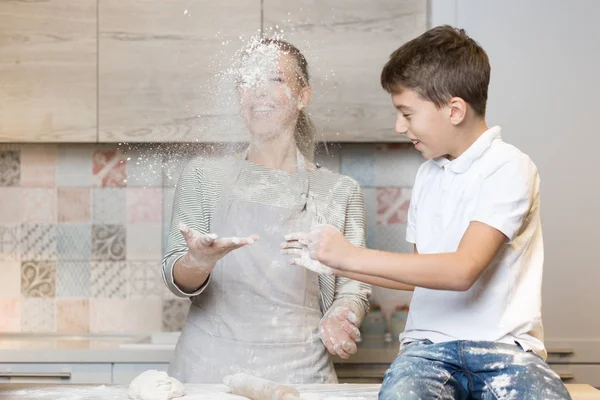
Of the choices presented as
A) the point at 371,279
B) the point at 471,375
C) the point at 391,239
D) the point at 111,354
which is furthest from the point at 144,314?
the point at 471,375

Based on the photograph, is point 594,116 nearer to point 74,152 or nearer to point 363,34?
point 363,34

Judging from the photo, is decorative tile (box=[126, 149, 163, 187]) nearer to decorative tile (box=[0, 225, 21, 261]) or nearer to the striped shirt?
decorative tile (box=[0, 225, 21, 261])

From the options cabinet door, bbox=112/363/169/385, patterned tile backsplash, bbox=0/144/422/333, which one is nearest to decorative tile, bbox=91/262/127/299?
patterned tile backsplash, bbox=0/144/422/333

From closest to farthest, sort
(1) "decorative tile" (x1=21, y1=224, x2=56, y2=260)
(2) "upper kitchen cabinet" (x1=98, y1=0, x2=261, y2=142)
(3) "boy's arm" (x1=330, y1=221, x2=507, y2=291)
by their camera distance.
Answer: (3) "boy's arm" (x1=330, y1=221, x2=507, y2=291) → (2) "upper kitchen cabinet" (x1=98, y1=0, x2=261, y2=142) → (1) "decorative tile" (x1=21, y1=224, x2=56, y2=260)

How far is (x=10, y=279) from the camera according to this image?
253cm

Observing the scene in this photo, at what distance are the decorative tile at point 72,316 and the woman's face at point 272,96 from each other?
4.15 feet

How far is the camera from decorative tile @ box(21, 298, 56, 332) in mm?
2502

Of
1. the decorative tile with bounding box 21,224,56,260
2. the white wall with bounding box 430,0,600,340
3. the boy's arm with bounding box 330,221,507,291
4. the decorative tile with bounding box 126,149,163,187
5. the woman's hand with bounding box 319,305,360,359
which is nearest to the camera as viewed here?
the boy's arm with bounding box 330,221,507,291

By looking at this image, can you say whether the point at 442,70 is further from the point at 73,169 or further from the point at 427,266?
the point at 73,169

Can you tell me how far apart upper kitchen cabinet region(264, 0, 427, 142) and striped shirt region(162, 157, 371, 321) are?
0.62 m

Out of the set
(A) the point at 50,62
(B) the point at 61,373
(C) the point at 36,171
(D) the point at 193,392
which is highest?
(A) the point at 50,62

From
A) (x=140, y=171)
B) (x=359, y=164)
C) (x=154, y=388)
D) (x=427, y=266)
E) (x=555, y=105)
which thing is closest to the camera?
(x=427, y=266)

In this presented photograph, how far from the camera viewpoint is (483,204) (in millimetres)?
1133

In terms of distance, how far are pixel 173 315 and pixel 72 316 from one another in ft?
1.05
